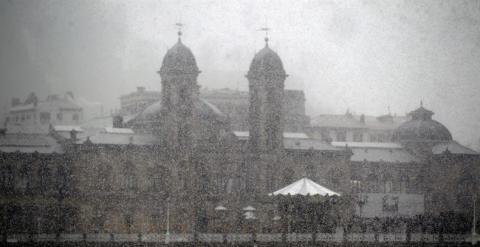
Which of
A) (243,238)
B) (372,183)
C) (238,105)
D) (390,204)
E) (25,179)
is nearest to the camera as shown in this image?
(243,238)

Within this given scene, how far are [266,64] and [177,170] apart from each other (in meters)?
13.1

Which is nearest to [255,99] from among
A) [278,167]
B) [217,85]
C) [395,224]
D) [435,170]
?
[278,167]

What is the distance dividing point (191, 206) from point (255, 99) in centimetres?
1208

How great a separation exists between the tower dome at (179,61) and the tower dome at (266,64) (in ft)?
18.9

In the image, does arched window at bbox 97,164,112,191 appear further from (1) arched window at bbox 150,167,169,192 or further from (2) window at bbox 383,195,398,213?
(2) window at bbox 383,195,398,213

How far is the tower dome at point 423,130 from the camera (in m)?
75.4

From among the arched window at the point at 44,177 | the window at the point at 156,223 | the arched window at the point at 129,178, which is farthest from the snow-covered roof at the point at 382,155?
the arched window at the point at 44,177

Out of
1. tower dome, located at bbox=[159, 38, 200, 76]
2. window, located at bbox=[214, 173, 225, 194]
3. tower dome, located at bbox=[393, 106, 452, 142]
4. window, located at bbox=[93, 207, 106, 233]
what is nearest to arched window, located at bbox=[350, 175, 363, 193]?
tower dome, located at bbox=[393, 106, 452, 142]

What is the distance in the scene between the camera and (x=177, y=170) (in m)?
59.9

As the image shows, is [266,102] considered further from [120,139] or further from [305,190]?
[305,190]

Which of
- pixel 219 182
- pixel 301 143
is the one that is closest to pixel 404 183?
pixel 301 143

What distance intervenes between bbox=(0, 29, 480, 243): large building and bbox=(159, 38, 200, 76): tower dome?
0.32ft

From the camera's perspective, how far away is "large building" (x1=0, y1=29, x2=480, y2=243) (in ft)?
183

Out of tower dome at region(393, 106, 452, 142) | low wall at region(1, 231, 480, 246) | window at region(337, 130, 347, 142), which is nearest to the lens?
low wall at region(1, 231, 480, 246)
